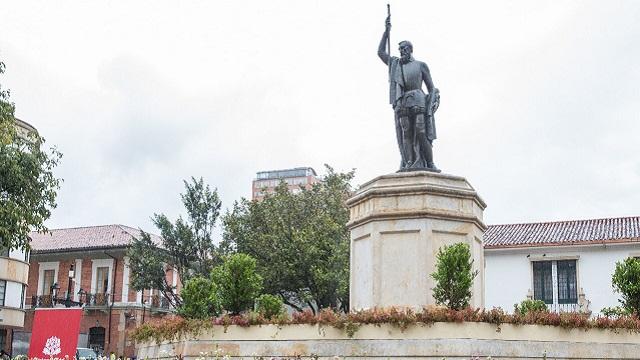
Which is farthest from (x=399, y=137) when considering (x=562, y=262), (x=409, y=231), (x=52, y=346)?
(x=562, y=262)

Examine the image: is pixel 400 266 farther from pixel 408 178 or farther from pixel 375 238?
pixel 408 178

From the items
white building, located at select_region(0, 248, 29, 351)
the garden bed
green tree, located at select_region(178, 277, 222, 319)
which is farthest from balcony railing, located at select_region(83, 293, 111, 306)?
the garden bed

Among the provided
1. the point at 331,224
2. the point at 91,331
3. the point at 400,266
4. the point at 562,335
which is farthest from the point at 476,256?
the point at 91,331

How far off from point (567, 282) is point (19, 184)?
25722mm

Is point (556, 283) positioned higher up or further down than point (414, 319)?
higher up

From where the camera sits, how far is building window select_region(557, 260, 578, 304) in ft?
118

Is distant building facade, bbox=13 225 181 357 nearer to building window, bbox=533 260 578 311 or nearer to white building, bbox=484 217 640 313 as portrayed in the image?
white building, bbox=484 217 640 313

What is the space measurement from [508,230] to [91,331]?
28.1 metres

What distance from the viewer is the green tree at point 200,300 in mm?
14742

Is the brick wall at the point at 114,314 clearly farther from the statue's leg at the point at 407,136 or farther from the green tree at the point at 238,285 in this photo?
the statue's leg at the point at 407,136

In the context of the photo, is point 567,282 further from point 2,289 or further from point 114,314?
point 114,314

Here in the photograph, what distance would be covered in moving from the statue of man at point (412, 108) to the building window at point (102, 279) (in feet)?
128

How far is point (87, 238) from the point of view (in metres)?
53.4

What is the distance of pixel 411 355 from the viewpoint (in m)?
11.8
